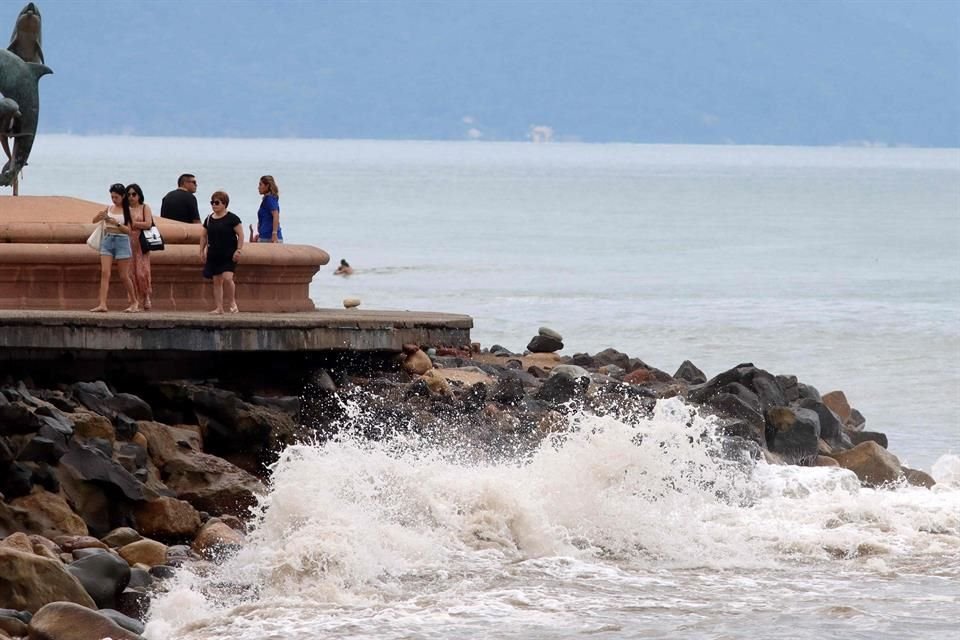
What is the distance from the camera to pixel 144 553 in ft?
36.5

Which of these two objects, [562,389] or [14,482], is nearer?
[14,482]

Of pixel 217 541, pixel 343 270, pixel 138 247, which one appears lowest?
pixel 217 541

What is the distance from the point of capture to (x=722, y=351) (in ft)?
100

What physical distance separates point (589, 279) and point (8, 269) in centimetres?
3332

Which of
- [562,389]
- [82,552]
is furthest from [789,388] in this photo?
[82,552]

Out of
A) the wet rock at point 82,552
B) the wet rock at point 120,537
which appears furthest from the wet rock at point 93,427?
the wet rock at point 82,552

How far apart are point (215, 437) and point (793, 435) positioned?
4933mm

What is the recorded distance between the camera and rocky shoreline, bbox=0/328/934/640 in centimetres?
1026

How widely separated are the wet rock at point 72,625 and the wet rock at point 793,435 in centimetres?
772

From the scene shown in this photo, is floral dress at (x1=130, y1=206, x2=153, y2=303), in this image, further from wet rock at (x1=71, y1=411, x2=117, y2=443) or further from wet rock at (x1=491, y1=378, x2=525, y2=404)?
wet rock at (x1=491, y1=378, x2=525, y2=404)

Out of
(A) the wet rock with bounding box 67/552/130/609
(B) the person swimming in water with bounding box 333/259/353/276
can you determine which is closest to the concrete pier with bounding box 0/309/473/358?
(A) the wet rock with bounding box 67/552/130/609

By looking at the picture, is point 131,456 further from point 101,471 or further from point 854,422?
point 854,422

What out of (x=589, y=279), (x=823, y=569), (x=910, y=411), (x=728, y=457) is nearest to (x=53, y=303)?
(x=728, y=457)

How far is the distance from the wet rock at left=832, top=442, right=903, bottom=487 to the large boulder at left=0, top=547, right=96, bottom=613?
24.8 ft
